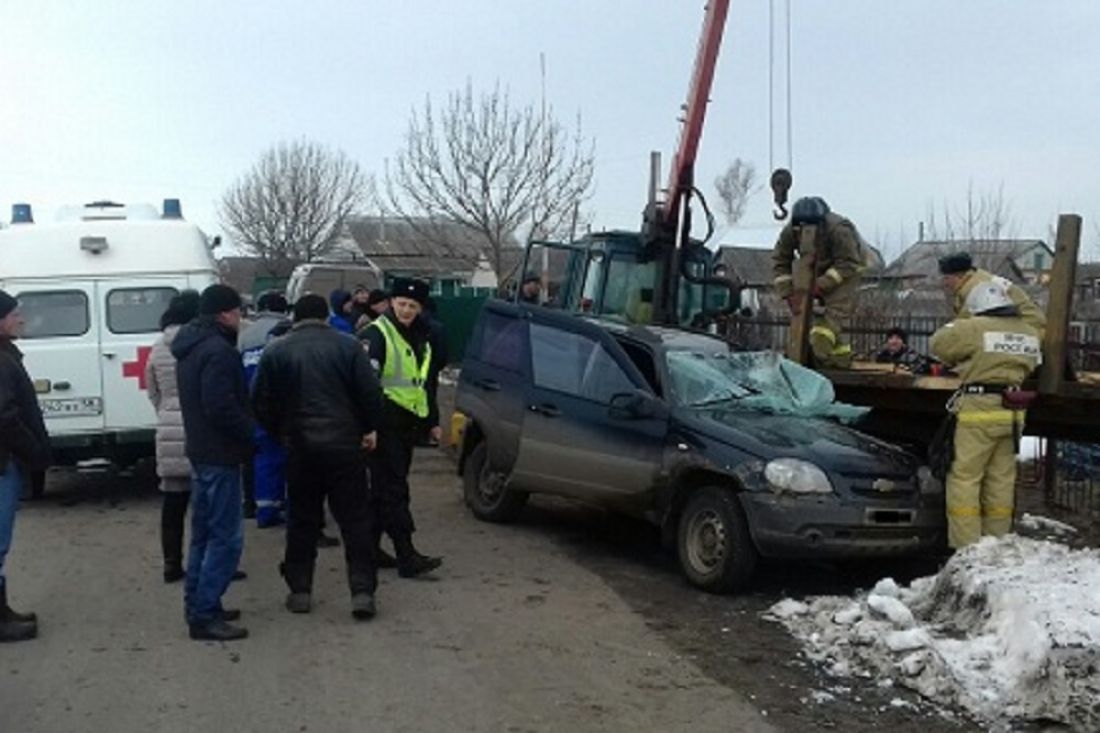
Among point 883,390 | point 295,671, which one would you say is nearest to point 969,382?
point 883,390

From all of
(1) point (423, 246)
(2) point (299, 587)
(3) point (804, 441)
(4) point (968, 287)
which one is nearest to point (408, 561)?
(2) point (299, 587)

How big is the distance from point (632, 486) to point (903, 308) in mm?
14028

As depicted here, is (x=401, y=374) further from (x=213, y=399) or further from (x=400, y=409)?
(x=213, y=399)

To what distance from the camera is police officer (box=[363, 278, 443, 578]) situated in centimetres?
767

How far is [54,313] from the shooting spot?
1092cm

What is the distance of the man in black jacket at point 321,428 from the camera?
22.1 feet

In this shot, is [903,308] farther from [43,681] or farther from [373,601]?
[43,681]

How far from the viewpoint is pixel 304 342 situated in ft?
22.4

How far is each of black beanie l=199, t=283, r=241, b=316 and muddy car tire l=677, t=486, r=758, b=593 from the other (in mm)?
3212

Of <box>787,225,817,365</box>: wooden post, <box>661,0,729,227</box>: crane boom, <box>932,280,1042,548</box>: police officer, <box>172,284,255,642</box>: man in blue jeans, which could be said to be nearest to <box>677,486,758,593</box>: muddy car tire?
<box>932,280,1042,548</box>: police officer

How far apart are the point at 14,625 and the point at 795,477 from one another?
456cm

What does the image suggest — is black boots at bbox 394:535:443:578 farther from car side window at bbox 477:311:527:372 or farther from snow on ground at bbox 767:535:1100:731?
snow on ground at bbox 767:535:1100:731

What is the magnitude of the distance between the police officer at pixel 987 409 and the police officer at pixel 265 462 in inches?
192

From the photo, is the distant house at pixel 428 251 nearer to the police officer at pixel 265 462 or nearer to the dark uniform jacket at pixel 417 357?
the police officer at pixel 265 462
